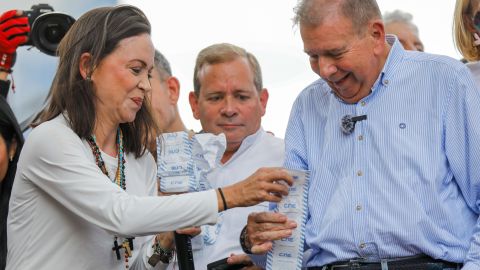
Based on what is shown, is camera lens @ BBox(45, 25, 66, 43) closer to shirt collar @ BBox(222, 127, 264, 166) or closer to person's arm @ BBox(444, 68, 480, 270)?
shirt collar @ BBox(222, 127, 264, 166)

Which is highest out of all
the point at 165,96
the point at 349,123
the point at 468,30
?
the point at 468,30

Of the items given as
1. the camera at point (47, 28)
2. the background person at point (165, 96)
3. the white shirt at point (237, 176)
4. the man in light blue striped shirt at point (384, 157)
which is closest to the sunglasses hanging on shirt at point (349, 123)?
the man in light blue striped shirt at point (384, 157)

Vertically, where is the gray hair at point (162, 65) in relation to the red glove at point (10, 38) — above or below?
below

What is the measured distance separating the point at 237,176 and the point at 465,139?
3.76 ft

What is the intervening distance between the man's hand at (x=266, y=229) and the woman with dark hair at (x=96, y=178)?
0.25 ft

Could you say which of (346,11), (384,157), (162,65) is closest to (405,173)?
(384,157)

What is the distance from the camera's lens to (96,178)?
2.67 metres

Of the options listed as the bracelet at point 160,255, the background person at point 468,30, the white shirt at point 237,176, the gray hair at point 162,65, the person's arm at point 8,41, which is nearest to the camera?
the bracelet at point 160,255

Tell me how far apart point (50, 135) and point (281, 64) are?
7.74ft

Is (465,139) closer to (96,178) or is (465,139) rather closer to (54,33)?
(96,178)

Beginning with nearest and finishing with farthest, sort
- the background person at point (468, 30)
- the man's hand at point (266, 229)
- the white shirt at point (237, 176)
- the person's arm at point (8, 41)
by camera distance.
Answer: the man's hand at point (266, 229) → the background person at point (468, 30) → the white shirt at point (237, 176) → the person's arm at point (8, 41)

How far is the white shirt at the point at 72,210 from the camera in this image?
262 cm

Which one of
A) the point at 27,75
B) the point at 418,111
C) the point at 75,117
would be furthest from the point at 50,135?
the point at 27,75

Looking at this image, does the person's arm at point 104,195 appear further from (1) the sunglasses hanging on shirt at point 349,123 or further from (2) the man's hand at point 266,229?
(1) the sunglasses hanging on shirt at point 349,123
